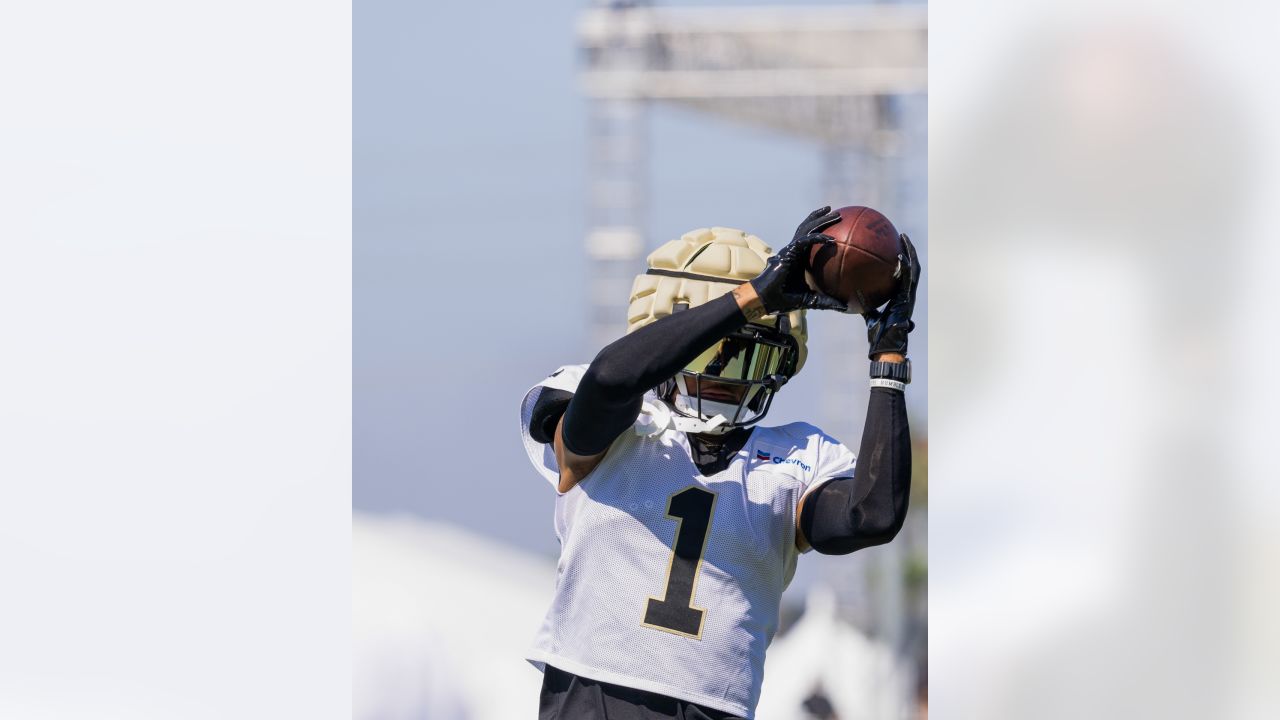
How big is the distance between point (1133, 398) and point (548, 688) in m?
1.09

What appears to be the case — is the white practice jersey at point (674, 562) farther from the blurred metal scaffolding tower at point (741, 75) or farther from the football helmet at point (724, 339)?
the blurred metal scaffolding tower at point (741, 75)

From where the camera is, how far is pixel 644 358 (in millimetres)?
2225

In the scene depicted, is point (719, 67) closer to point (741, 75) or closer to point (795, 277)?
point (741, 75)

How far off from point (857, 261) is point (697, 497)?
523 mm

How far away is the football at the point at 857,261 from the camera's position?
2.25m

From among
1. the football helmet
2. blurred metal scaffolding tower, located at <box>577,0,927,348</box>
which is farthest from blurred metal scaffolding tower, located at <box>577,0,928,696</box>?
the football helmet

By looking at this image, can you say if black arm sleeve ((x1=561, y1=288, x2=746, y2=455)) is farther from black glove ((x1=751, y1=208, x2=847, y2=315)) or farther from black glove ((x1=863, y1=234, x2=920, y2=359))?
black glove ((x1=863, y1=234, x2=920, y2=359))

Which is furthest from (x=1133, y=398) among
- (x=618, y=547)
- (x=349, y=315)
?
(x=349, y=315)

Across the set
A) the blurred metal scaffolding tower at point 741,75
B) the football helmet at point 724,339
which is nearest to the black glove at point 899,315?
the football helmet at point 724,339

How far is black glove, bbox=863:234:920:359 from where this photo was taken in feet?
7.50

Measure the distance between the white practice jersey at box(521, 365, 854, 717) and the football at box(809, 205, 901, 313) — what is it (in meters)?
0.39

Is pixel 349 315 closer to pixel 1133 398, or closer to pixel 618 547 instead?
pixel 618 547

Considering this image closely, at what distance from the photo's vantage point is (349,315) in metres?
2.74

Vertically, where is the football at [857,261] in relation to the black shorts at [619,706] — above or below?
above
